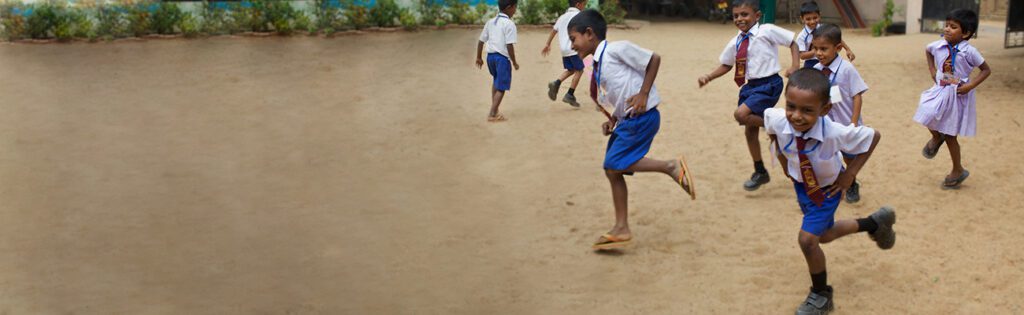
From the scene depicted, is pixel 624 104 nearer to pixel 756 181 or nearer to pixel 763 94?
pixel 763 94

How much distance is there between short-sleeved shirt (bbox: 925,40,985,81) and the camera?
568 cm

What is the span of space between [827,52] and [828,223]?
1631 millimetres

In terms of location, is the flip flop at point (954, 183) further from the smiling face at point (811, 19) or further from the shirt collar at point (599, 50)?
the shirt collar at point (599, 50)

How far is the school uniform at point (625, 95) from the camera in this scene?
489 centimetres

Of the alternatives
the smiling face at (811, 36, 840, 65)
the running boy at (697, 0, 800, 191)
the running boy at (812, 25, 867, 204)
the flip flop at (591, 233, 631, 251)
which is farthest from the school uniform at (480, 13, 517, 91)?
the flip flop at (591, 233, 631, 251)

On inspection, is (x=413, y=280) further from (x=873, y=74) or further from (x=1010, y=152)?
(x=873, y=74)

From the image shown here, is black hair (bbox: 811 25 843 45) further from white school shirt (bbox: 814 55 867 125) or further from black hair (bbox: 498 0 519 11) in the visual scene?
black hair (bbox: 498 0 519 11)

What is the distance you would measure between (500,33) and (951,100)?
4.10 meters

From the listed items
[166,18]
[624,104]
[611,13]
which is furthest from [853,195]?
[166,18]

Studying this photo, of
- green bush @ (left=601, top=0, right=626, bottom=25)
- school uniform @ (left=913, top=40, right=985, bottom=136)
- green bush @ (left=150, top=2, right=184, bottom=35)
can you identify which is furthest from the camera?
green bush @ (left=601, top=0, right=626, bottom=25)

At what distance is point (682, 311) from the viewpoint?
4113mm

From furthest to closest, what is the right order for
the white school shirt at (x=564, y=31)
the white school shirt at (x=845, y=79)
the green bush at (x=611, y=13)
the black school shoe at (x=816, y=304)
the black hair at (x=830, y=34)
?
the green bush at (x=611, y=13) → the white school shirt at (x=564, y=31) → the white school shirt at (x=845, y=79) → the black hair at (x=830, y=34) → the black school shoe at (x=816, y=304)

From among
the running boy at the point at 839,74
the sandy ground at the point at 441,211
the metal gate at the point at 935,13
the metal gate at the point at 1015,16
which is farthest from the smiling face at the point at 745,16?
the metal gate at the point at 935,13

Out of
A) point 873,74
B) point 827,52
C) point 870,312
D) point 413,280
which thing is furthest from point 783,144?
point 873,74
